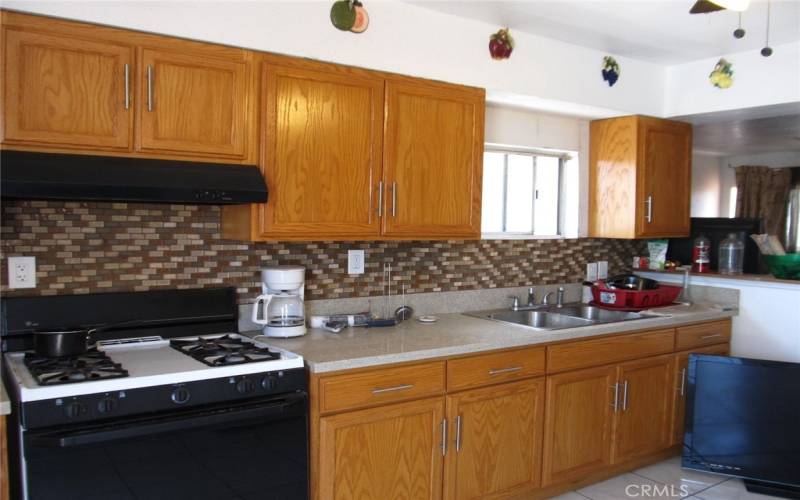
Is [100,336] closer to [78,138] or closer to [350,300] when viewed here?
[78,138]

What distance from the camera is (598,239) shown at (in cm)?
402

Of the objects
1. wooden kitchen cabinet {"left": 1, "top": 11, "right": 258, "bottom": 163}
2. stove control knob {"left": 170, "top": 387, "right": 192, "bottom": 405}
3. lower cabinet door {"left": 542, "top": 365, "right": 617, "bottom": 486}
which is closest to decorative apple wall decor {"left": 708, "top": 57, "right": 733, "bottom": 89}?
lower cabinet door {"left": 542, "top": 365, "right": 617, "bottom": 486}

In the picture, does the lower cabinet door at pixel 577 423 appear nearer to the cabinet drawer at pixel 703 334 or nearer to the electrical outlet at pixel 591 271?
the cabinet drawer at pixel 703 334

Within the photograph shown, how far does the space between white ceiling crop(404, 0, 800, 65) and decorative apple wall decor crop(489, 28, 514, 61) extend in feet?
0.18

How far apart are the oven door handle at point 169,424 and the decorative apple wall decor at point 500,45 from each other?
185 cm

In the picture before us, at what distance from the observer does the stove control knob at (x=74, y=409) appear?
1.74 m

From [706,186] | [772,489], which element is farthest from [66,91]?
[706,186]

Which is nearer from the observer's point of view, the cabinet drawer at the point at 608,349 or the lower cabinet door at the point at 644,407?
the cabinet drawer at the point at 608,349

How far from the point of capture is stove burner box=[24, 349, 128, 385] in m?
1.81

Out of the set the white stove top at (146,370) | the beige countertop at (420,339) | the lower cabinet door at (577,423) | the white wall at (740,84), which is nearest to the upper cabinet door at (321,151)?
the beige countertop at (420,339)

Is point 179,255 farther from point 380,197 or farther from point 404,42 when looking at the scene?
point 404,42

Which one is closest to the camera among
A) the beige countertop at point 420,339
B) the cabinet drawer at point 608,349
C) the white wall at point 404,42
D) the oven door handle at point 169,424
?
the oven door handle at point 169,424

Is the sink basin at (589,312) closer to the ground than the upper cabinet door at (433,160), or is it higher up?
closer to the ground

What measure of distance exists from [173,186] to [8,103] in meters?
0.54
